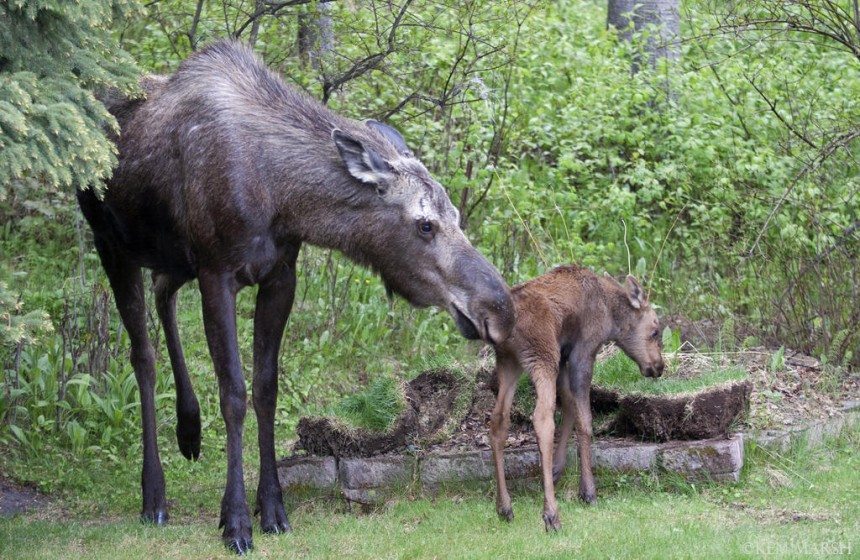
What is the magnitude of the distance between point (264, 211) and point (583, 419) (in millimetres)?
2551

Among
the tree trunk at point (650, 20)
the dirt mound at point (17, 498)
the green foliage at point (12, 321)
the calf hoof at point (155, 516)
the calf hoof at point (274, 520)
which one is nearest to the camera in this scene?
the green foliage at point (12, 321)

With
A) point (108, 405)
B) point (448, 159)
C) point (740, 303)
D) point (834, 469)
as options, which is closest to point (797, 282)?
point (740, 303)

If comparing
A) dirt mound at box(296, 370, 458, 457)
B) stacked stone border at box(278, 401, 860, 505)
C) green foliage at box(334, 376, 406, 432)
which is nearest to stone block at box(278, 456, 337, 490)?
stacked stone border at box(278, 401, 860, 505)

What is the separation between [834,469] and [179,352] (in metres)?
4.98

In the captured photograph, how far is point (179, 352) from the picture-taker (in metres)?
8.91

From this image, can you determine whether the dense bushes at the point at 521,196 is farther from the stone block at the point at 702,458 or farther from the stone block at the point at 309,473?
the stone block at the point at 702,458

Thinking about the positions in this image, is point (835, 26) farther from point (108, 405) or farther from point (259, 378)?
point (108, 405)

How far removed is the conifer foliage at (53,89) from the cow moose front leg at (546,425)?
3.05 meters

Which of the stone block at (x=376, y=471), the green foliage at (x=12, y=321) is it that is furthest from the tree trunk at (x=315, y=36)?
the green foliage at (x=12, y=321)

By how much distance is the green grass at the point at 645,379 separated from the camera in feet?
27.4

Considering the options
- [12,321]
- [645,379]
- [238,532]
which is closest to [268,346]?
[238,532]

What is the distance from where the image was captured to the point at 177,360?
29.1 feet

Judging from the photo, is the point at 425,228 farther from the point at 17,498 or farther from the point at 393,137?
the point at 17,498

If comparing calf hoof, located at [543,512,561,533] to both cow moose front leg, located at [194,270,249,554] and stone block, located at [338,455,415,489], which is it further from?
cow moose front leg, located at [194,270,249,554]
